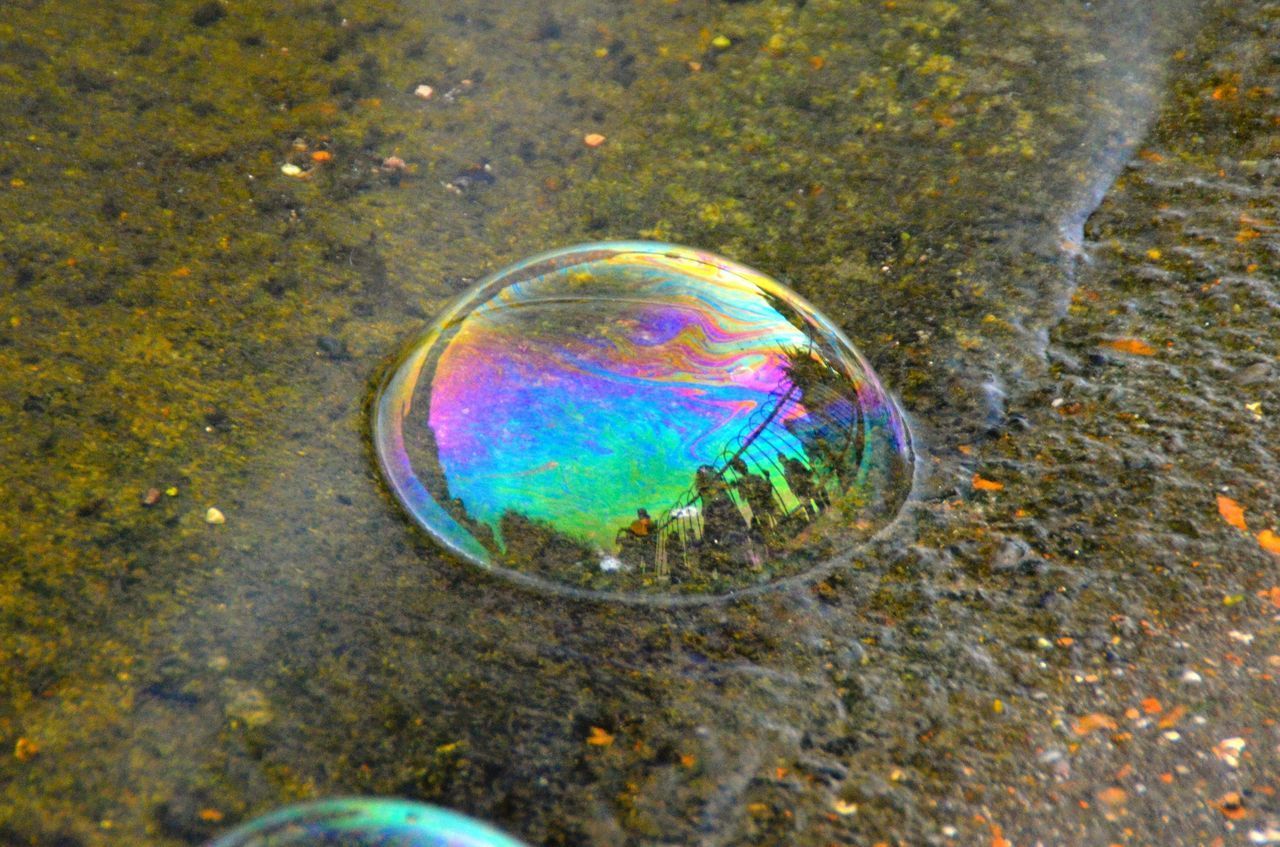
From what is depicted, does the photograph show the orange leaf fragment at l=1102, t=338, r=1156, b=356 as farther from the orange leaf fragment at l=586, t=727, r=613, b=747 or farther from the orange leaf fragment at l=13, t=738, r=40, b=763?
the orange leaf fragment at l=13, t=738, r=40, b=763

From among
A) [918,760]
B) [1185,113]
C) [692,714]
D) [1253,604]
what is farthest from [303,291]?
[1185,113]

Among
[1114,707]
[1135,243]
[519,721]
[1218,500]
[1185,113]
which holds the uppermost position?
[1185,113]

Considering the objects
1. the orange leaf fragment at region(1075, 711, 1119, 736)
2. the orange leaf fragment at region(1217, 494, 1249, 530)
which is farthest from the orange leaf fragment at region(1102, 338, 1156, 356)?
the orange leaf fragment at region(1075, 711, 1119, 736)

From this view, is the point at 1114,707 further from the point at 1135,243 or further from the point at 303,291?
the point at 303,291

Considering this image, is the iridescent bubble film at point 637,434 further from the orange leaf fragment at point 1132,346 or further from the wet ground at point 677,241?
the orange leaf fragment at point 1132,346

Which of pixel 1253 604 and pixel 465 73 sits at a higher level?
pixel 465 73
